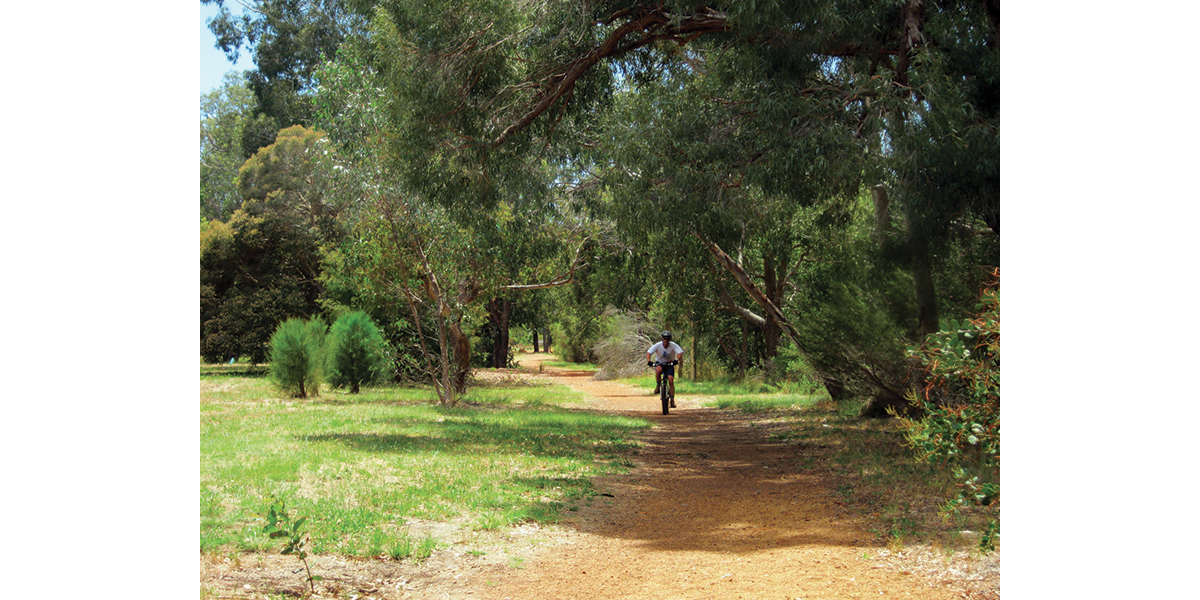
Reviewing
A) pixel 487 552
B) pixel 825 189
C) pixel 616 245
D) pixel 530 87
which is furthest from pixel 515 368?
pixel 487 552

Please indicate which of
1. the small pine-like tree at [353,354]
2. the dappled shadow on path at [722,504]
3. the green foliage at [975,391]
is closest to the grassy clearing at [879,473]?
the dappled shadow on path at [722,504]

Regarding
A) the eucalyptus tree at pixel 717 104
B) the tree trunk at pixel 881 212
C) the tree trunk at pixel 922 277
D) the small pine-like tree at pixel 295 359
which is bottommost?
the small pine-like tree at pixel 295 359

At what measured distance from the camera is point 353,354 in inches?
690

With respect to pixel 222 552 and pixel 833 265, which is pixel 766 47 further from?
pixel 222 552

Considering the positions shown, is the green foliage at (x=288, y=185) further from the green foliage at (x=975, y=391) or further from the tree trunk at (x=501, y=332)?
the green foliage at (x=975, y=391)

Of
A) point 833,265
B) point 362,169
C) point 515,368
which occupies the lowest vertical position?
point 515,368

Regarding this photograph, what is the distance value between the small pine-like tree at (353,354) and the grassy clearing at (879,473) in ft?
25.5

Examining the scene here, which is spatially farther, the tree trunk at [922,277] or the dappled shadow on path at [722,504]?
the tree trunk at [922,277]

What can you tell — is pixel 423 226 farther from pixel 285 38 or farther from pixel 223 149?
pixel 223 149

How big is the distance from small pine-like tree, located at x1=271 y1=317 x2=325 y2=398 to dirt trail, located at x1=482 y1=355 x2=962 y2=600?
8.35 m

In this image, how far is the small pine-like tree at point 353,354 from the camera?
56.7 feet

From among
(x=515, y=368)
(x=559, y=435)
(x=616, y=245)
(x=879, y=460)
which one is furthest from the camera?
(x=515, y=368)
